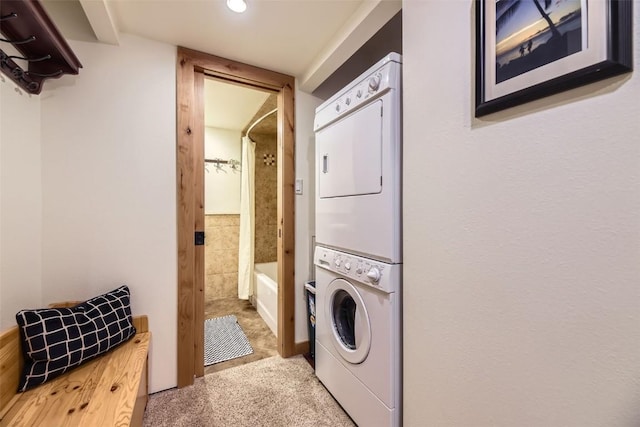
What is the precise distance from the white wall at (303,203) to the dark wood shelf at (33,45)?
1387 mm

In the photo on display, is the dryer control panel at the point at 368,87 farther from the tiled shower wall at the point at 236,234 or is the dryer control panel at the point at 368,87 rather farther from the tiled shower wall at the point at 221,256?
the tiled shower wall at the point at 221,256

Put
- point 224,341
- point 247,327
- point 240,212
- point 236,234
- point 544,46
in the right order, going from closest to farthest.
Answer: point 544,46
point 224,341
point 247,327
point 240,212
point 236,234

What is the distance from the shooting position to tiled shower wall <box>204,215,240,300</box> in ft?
11.3

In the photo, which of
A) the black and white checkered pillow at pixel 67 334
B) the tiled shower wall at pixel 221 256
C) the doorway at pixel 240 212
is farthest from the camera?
the tiled shower wall at pixel 221 256

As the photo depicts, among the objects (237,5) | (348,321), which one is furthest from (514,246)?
(237,5)

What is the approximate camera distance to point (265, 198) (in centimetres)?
368

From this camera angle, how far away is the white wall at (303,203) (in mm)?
2139

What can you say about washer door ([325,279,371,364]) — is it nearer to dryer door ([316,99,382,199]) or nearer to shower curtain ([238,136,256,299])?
dryer door ([316,99,382,199])

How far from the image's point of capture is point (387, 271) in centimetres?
119

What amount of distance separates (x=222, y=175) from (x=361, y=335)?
2.98 metres

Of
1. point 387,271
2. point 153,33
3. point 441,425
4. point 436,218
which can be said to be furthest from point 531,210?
point 153,33

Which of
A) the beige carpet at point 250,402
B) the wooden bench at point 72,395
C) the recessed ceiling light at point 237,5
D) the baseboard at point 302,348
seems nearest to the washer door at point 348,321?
the beige carpet at point 250,402

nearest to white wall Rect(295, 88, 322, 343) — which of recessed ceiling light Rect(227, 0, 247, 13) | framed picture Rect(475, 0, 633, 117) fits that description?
recessed ceiling light Rect(227, 0, 247, 13)

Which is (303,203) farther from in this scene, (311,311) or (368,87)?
(368,87)
